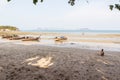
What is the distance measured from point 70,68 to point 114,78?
2.20 meters

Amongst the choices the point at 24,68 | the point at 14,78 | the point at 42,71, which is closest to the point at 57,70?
the point at 42,71

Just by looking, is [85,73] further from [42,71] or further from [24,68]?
[24,68]

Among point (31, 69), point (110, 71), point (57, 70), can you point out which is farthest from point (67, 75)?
point (110, 71)

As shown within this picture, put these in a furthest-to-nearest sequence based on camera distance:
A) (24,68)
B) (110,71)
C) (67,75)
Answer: (110,71) < (24,68) < (67,75)

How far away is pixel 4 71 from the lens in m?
10.5

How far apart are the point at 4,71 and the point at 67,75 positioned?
2.60 metres

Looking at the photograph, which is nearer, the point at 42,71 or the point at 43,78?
the point at 43,78

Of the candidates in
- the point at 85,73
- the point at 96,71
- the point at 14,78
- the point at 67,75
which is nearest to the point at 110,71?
the point at 96,71

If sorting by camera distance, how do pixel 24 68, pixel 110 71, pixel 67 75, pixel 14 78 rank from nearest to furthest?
pixel 14 78 → pixel 67 75 → pixel 24 68 → pixel 110 71

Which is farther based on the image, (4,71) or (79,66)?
(79,66)

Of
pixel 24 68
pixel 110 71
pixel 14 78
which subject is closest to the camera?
pixel 14 78

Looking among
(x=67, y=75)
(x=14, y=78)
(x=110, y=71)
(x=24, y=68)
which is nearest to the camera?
(x=14, y=78)

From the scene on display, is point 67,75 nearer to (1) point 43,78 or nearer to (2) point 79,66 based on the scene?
(1) point 43,78

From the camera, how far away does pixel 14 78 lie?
32.0 feet
